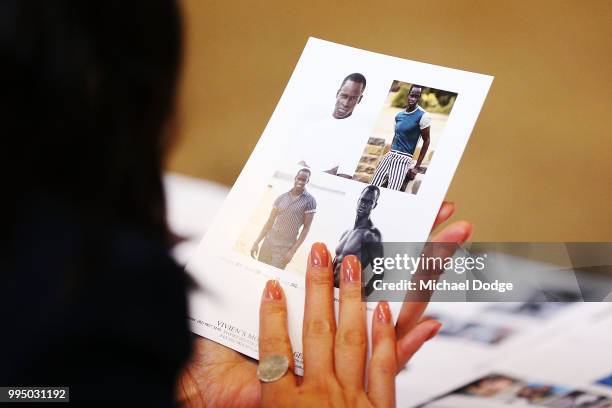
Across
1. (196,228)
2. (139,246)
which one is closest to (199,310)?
(196,228)

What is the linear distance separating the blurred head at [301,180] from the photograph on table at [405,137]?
1.9 inches

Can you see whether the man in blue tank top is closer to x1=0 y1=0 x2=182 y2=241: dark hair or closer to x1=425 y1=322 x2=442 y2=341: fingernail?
x1=425 y1=322 x2=442 y2=341: fingernail

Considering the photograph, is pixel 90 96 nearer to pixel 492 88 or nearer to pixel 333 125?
pixel 333 125

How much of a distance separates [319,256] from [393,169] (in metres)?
0.12

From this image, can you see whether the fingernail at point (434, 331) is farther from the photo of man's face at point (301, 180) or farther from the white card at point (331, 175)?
the photo of man's face at point (301, 180)

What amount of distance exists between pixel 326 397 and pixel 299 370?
0.04 metres

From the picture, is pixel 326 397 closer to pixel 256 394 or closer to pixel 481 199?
pixel 256 394

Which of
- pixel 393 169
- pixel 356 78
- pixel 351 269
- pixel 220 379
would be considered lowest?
pixel 220 379

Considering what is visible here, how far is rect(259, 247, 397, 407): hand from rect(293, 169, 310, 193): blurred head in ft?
0.28

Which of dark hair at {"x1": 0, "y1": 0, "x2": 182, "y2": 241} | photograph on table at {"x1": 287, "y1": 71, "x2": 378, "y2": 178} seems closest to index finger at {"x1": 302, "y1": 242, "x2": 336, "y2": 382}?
photograph on table at {"x1": 287, "y1": 71, "x2": 378, "y2": 178}

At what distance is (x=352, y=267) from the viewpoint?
543 millimetres

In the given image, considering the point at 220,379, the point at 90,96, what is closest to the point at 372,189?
the point at 220,379

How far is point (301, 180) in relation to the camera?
1.97ft

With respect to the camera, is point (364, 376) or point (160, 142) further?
point (364, 376)
